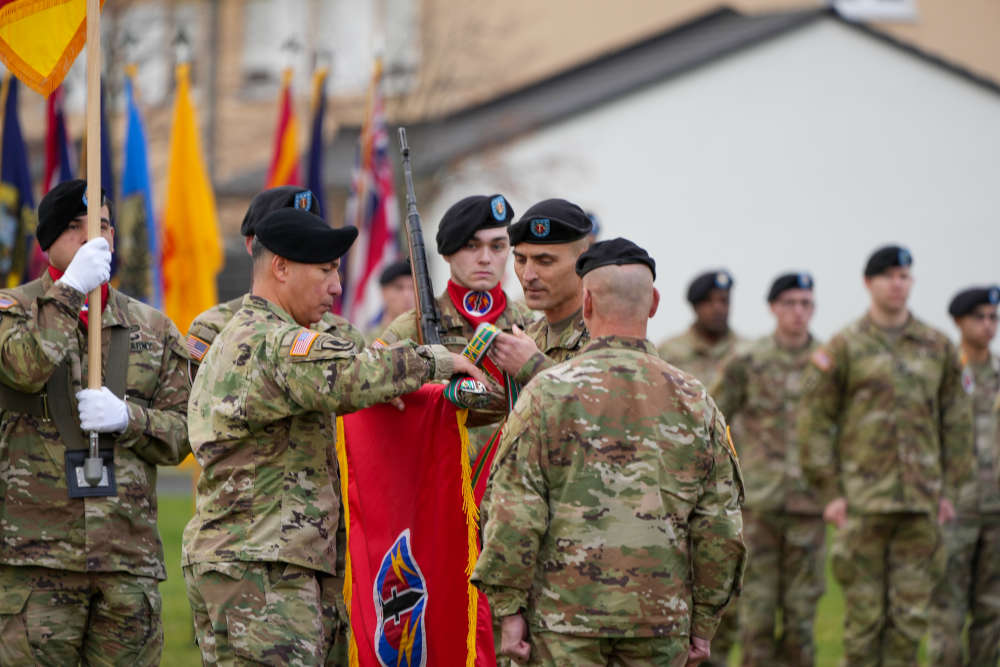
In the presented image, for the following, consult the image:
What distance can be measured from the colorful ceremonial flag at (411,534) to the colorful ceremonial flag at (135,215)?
24.4 feet

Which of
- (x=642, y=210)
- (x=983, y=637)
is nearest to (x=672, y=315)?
(x=642, y=210)

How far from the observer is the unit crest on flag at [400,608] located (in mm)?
5836

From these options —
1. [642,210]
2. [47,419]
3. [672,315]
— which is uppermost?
[642,210]

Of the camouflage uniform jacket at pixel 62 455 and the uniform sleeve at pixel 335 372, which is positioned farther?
the camouflage uniform jacket at pixel 62 455

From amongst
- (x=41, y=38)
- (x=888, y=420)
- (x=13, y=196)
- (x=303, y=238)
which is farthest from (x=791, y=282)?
(x=13, y=196)

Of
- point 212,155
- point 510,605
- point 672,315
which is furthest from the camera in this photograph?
point 212,155

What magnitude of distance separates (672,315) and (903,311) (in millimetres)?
16321

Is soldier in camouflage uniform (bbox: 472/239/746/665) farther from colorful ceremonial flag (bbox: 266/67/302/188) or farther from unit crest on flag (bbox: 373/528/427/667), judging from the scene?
colorful ceremonial flag (bbox: 266/67/302/188)

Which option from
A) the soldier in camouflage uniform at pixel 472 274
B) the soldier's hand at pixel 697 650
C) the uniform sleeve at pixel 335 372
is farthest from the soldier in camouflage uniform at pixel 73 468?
the soldier's hand at pixel 697 650

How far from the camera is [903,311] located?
9.28m

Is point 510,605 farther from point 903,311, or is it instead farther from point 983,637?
point 983,637

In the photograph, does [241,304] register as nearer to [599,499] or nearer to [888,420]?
[599,499]

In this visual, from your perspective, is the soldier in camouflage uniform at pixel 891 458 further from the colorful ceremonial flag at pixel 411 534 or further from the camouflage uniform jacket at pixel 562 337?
the colorful ceremonial flag at pixel 411 534

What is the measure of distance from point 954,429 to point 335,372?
17.5 feet
